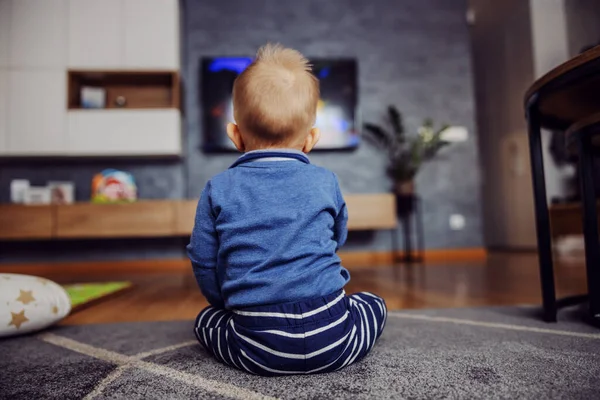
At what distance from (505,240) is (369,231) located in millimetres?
2275

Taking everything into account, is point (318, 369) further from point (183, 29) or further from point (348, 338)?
point (183, 29)

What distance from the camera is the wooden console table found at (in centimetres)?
303

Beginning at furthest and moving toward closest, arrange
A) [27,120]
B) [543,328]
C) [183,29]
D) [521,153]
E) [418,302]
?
1. [521,153]
2. [183,29]
3. [27,120]
4. [418,302]
5. [543,328]

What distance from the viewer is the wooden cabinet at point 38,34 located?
3150mm

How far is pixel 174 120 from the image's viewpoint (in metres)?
3.20

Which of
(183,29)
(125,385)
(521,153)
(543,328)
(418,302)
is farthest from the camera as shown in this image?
(521,153)

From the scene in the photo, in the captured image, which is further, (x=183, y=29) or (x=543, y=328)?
(x=183, y=29)

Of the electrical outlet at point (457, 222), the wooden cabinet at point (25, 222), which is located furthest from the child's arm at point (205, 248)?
the electrical outlet at point (457, 222)

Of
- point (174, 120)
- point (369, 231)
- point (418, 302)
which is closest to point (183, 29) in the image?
point (174, 120)

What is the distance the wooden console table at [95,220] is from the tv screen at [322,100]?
0.68 m

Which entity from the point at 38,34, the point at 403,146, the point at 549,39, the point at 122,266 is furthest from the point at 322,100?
the point at 549,39

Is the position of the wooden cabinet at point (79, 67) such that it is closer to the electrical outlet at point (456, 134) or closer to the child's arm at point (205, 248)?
the electrical outlet at point (456, 134)

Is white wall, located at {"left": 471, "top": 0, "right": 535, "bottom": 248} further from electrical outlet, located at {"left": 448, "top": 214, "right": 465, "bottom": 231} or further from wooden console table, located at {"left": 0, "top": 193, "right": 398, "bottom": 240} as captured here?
wooden console table, located at {"left": 0, "top": 193, "right": 398, "bottom": 240}

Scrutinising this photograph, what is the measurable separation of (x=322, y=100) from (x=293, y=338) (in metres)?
3.05
